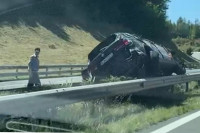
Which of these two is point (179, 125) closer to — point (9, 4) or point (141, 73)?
point (141, 73)

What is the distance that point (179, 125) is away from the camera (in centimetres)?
1126

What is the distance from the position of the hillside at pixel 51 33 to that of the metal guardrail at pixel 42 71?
29.7ft

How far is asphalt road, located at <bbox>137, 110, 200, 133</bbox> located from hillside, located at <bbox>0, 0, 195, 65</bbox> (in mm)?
34154

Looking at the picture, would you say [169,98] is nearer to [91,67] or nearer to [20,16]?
[91,67]

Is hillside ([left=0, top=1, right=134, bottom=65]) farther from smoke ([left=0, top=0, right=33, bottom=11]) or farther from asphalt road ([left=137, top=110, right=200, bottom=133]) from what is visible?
asphalt road ([left=137, top=110, right=200, bottom=133])

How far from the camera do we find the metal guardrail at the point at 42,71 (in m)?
29.5

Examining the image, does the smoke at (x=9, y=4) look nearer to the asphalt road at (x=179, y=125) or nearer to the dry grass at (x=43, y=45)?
the dry grass at (x=43, y=45)

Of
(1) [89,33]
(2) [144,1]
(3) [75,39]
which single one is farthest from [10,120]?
(2) [144,1]

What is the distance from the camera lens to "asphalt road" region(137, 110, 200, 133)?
10.4 metres

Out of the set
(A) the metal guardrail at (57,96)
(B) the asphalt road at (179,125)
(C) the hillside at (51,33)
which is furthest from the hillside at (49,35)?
(B) the asphalt road at (179,125)

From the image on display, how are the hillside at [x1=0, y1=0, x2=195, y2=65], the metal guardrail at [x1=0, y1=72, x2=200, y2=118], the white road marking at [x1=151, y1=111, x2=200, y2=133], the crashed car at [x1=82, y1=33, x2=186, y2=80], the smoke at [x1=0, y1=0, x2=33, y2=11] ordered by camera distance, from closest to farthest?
the metal guardrail at [x1=0, y1=72, x2=200, y2=118] < the white road marking at [x1=151, y1=111, x2=200, y2=133] < the crashed car at [x1=82, y1=33, x2=186, y2=80] < the hillside at [x1=0, y1=0, x2=195, y2=65] < the smoke at [x1=0, y1=0, x2=33, y2=11]

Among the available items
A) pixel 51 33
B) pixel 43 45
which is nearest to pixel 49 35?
pixel 51 33

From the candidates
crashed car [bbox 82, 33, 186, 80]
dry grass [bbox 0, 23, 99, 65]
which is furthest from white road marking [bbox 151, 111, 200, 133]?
dry grass [bbox 0, 23, 99, 65]

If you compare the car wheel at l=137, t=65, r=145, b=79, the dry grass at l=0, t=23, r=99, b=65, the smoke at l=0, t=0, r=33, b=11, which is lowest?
the car wheel at l=137, t=65, r=145, b=79
